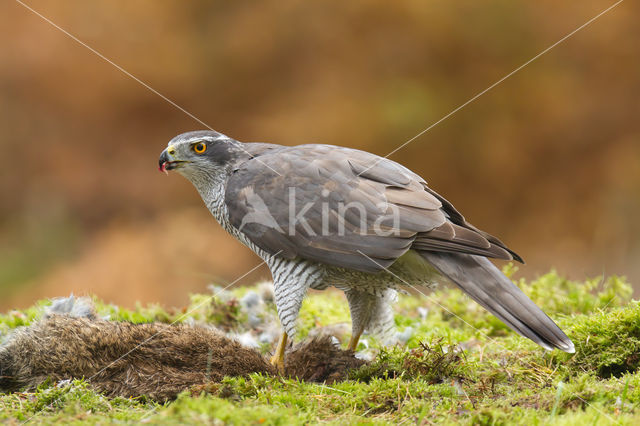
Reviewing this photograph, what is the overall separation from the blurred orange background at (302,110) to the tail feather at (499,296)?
7619 millimetres

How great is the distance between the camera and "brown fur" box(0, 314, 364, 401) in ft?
11.9

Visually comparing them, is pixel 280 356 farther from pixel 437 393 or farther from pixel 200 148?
pixel 200 148

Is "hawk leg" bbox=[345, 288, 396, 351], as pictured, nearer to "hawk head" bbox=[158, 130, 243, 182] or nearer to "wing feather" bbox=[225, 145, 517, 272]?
"wing feather" bbox=[225, 145, 517, 272]

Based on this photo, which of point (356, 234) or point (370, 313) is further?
point (370, 313)

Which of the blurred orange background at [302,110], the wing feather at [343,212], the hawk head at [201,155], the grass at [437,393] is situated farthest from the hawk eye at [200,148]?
the blurred orange background at [302,110]

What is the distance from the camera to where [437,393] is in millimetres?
3482

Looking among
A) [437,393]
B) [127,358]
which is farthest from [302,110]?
[437,393]

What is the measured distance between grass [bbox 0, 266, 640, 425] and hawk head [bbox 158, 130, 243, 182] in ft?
5.80

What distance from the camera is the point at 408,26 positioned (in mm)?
12438

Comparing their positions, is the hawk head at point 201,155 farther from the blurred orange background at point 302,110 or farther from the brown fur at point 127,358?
the blurred orange background at point 302,110

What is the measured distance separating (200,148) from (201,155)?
0.19ft

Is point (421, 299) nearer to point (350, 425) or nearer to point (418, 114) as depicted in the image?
point (350, 425)

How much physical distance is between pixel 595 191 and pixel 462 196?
2559 millimetres

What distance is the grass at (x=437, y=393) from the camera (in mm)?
2934
